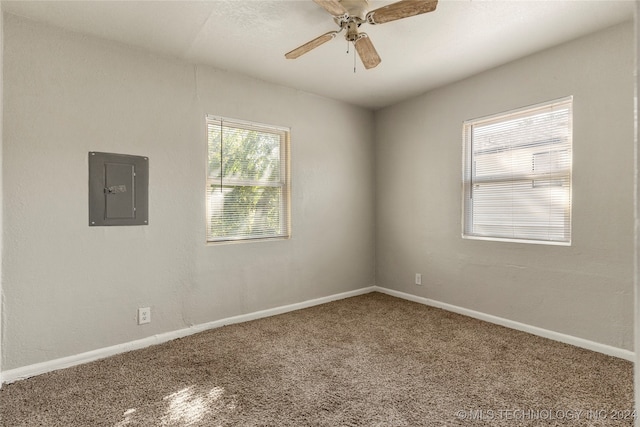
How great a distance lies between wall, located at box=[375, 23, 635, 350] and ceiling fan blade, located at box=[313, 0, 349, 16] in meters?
1.95

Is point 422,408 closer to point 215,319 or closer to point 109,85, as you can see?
point 215,319

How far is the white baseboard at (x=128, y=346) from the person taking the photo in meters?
2.23

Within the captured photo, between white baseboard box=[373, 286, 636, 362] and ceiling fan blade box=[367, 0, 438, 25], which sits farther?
white baseboard box=[373, 286, 636, 362]

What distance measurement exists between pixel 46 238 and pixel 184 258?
3.17 ft

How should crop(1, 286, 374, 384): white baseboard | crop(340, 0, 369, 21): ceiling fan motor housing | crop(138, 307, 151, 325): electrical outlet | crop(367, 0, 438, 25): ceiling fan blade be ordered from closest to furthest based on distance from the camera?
crop(367, 0, 438, 25): ceiling fan blade, crop(340, 0, 369, 21): ceiling fan motor housing, crop(1, 286, 374, 384): white baseboard, crop(138, 307, 151, 325): electrical outlet

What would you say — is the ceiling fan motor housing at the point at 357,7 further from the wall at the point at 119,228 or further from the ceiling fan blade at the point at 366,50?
the wall at the point at 119,228

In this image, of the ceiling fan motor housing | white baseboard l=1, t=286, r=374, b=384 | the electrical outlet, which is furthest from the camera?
the electrical outlet

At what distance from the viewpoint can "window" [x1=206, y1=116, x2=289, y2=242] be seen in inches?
125

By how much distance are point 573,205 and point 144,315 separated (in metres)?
3.56

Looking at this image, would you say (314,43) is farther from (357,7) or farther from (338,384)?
(338,384)

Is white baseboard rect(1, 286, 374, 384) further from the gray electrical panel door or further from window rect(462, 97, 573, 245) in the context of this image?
window rect(462, 97, 573, 245)

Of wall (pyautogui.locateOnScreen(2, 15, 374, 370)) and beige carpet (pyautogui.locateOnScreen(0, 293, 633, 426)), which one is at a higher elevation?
wall (pyautogui.locateOnScreen(2, 15, 374, 370))

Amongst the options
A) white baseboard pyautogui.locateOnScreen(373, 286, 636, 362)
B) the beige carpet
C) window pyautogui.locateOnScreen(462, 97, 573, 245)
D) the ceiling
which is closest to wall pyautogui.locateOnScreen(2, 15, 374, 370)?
the ceiling

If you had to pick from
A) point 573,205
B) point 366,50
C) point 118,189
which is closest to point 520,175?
point 573,205
